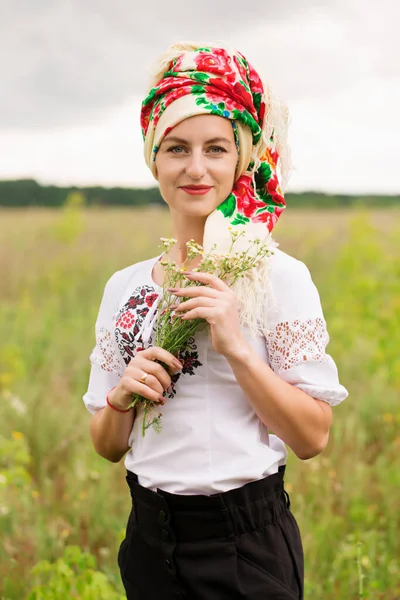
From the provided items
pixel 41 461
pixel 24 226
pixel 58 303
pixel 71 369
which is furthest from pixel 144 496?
pixel 24 226

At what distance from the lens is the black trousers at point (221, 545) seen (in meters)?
1.60

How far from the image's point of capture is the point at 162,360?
153 centimetres

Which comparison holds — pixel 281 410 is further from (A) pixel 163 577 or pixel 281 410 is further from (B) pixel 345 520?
(B) pixel 345 520

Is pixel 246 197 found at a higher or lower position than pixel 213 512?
higher

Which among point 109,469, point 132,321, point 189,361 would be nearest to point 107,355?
point 132,321

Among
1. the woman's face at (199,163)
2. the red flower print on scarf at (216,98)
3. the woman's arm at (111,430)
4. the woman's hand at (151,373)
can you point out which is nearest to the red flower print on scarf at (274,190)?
the woman's face at (199,163)

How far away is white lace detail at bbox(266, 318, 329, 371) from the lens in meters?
1.59

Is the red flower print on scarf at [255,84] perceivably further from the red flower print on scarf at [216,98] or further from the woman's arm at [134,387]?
the woman's arm at [134,387]

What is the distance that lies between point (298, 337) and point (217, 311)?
0.81 ft

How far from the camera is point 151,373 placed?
5.06ft

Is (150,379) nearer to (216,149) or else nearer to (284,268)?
(284,268)

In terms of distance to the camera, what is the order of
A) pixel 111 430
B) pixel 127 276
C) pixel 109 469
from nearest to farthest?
pixel 111 430
pixel 127 276
pixel 109 469

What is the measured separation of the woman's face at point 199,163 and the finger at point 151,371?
398 millimetres

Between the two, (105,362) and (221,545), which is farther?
(105,362)
